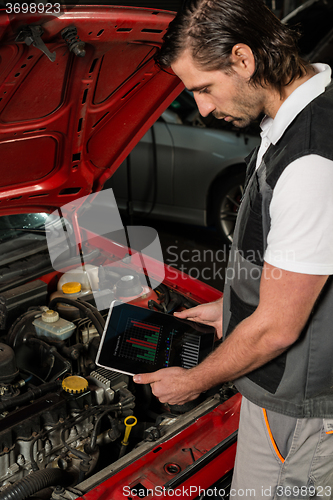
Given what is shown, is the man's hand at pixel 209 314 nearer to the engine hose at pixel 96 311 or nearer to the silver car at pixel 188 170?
the engine hose at pixel 96 311

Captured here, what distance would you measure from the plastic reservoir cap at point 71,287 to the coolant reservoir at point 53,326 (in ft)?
0.70

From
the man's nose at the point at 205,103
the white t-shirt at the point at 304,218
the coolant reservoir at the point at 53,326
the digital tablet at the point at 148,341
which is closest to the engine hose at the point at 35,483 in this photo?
the digital tablet at the point at 148,341

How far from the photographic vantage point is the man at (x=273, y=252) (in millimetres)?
1036

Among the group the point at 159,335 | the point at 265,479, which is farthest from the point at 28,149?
the point at 265,479

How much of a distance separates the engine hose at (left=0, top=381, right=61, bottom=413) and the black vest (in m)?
0.69

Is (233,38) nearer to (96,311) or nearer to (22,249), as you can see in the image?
(96,311)

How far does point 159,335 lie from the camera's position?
1.69 metres

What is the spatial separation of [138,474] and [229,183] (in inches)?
121

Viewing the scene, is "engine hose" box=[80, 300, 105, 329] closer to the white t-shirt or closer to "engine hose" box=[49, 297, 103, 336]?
"engine hose" box=[49, 297, 103, 336]

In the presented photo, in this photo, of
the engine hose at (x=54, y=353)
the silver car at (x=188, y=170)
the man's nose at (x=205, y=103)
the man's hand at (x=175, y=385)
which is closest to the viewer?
the man's nose at (x=205, y=103)

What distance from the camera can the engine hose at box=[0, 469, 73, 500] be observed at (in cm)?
131

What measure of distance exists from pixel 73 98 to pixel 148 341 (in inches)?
35.8

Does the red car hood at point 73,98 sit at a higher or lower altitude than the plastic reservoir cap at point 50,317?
higher

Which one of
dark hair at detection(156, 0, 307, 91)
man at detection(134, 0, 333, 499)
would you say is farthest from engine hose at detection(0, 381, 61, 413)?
dark hair at detection(156, 0, 307, 91)
